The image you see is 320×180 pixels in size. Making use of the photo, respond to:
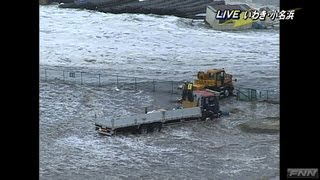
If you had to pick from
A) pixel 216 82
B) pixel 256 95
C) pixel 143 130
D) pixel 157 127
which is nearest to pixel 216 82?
pixel 216 82

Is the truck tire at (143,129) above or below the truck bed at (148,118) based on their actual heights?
below

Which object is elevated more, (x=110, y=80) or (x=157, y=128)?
(x=110, y=80)

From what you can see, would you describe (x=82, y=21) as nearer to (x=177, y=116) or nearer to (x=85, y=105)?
(x=85, y=105)

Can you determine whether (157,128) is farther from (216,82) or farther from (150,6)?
(150,6)

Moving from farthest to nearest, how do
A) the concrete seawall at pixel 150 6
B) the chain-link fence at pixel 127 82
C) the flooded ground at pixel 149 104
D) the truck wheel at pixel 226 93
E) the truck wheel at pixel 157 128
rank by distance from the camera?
1. the concrete seawall at pixel 150 6
2. the truck wheel at pixel 226 93
3. the chain-link fence at pixel 127 82
4. the truck wheel at pixel 157 128
5. the flooded ground at pixel 149 104

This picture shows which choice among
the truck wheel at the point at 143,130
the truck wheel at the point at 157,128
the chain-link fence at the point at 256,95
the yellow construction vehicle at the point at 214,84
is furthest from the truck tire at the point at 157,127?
the chain-link fence at the point at 256,95

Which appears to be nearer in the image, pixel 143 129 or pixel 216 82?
pixel 143 129

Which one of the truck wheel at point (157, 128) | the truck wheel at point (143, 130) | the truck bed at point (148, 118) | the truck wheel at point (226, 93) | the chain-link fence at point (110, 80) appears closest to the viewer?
the truck bed at point (148, 118)
